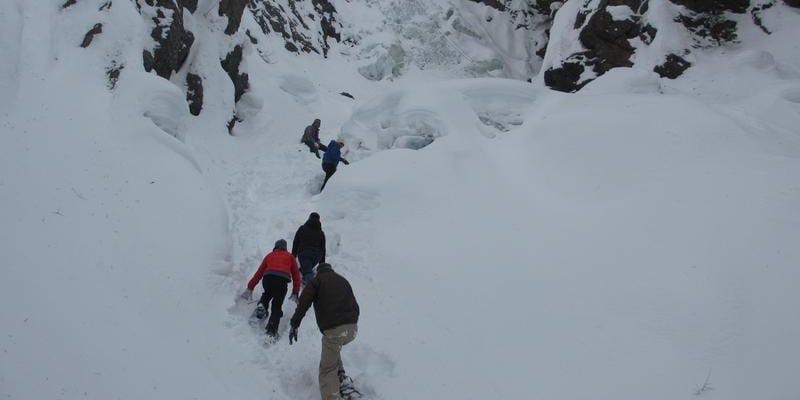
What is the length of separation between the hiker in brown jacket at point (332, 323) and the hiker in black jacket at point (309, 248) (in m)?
2.59

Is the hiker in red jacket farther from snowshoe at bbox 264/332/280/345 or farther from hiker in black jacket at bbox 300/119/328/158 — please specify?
hiker in black jacket at bbox 300/119/328/158

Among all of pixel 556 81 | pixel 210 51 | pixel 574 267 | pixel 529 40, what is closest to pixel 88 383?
pixel 574 267

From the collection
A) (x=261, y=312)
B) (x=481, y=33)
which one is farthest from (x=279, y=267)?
(x=481, y=33)

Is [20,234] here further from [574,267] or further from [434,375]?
[574,267]

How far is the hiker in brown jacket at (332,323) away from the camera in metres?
5.90

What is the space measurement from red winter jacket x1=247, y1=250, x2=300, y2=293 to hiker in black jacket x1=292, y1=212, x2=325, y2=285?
108 centimetres

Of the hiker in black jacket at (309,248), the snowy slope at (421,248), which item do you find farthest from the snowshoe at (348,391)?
the hiker in black jacket at (309,248)

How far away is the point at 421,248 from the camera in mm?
9891

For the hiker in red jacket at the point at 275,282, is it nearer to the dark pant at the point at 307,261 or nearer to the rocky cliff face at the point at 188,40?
the dark pant at the point at 307,261

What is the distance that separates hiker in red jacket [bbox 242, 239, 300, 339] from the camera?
7.04 metres

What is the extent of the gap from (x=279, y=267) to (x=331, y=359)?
1875 mm

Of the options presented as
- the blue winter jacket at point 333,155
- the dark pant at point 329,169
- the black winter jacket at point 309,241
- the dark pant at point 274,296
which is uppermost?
the dark pant at point 274,296

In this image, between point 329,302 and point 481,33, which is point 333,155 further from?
point 481,33

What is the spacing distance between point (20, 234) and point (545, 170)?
31.9 feet
